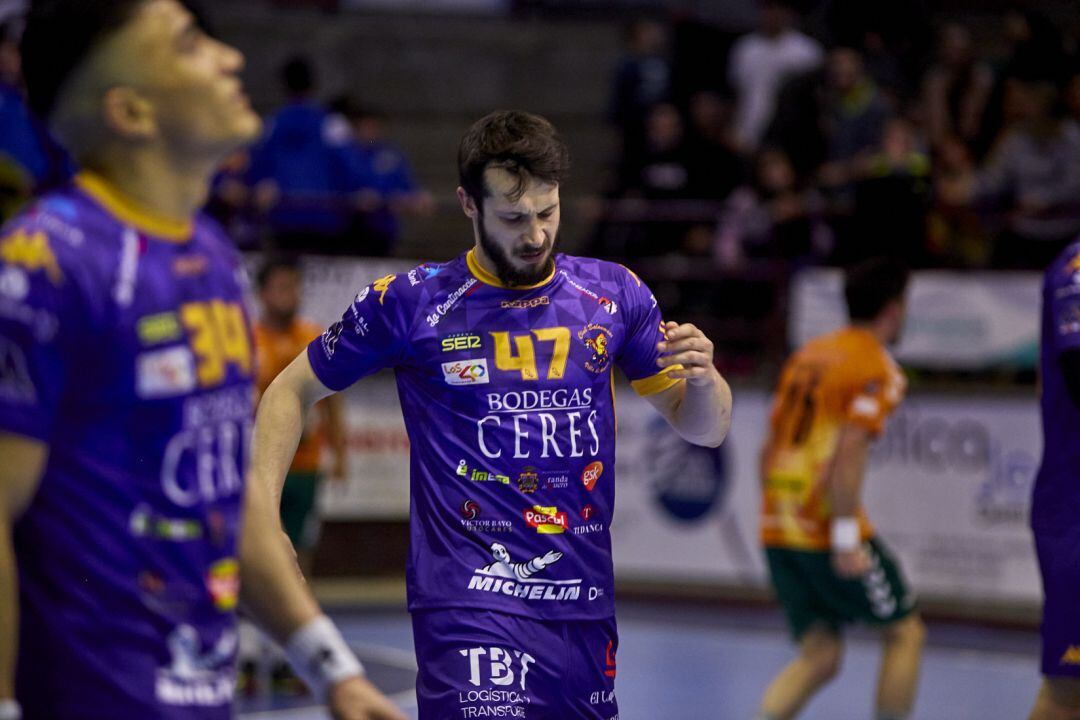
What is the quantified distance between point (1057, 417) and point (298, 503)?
5.63m

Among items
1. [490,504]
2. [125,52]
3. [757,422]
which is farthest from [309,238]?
[125,52]

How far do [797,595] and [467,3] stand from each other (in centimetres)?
1342

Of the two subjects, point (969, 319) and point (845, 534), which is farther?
point (969, 319)

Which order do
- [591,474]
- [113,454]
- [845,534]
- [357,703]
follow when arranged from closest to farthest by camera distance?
[113,454] < [357,703] < [591,474] < [845,534]

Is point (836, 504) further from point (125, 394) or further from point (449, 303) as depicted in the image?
point (125, 394)

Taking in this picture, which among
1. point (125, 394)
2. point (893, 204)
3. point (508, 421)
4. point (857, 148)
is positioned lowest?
point (508, 421)

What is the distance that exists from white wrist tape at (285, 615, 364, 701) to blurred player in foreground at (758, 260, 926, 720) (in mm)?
4314

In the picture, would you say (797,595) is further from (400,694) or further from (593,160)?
(593,160)

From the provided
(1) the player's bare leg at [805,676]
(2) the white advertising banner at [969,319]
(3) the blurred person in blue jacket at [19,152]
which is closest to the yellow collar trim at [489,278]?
(1) the player's bare leg at [805,676]

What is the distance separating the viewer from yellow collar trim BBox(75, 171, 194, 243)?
266cm

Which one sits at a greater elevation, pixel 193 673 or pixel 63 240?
pixel 63 240

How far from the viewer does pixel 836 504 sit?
6871mm

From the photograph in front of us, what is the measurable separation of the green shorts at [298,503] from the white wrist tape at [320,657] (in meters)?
6.71

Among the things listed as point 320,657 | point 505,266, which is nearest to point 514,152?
point 505,266
